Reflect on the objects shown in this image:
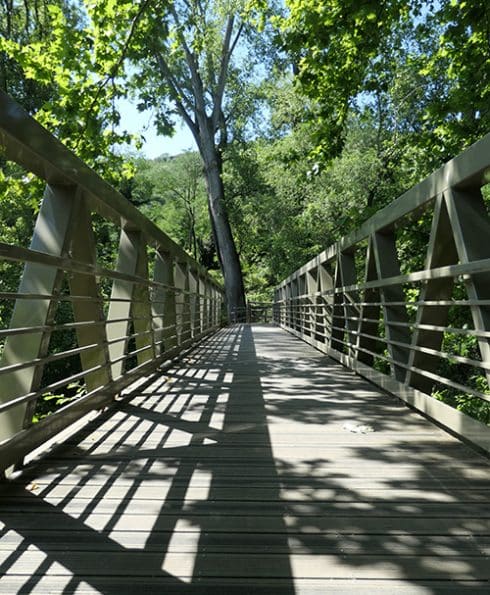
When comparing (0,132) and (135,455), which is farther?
(135,455)

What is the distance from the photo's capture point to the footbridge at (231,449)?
61.1 inches

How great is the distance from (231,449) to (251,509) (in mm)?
764

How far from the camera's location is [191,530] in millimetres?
1770

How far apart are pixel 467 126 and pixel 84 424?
21.8 ft

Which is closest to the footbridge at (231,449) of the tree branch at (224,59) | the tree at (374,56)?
the tree at (374,56)

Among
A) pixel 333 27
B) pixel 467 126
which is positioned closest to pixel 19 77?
pixel 333 27

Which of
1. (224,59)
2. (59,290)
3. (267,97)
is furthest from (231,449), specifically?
(267,97)

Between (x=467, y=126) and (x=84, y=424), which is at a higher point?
(x=467, y=126)

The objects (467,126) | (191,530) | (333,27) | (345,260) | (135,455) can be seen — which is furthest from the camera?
(467,126)

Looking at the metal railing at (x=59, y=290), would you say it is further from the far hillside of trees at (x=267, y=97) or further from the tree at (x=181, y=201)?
the tree at (x=181, y=201)

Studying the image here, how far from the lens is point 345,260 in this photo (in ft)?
18.6

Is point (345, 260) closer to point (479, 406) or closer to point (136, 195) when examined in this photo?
point (479, 406)

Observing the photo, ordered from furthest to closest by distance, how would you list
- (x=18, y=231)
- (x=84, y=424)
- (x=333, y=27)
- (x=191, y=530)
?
(x=18, y=231)
(x=333, y=27)
(x=84, y=424)
(x=191, y=530)

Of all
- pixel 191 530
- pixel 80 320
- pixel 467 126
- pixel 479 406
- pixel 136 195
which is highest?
pixel 136 195
